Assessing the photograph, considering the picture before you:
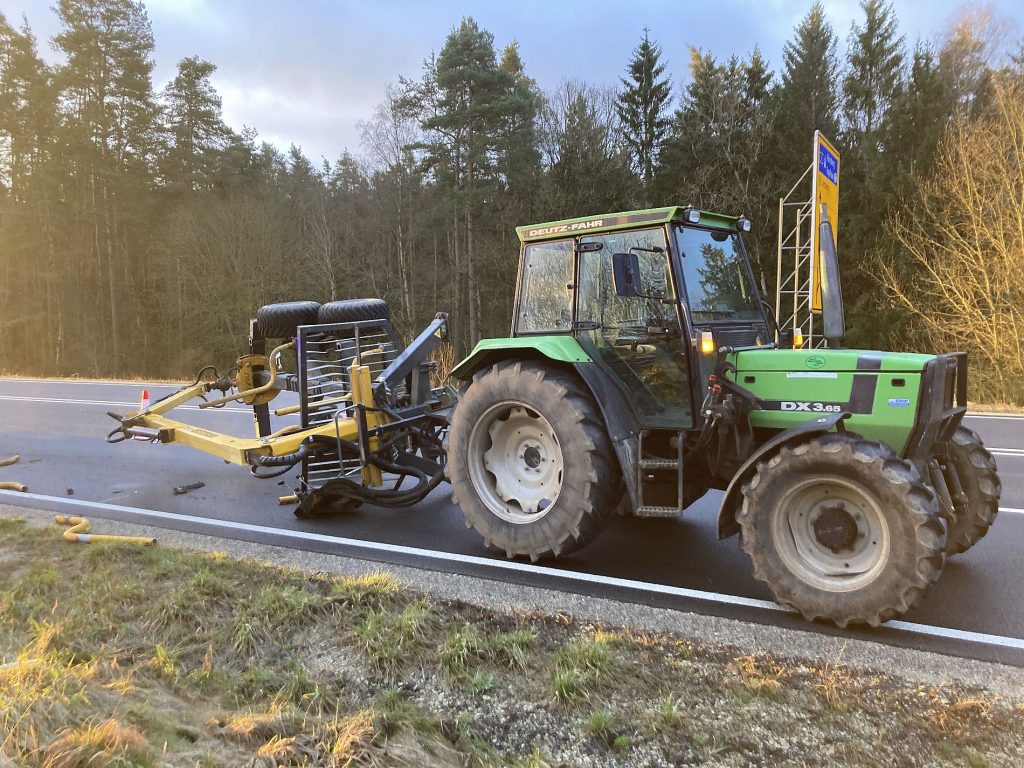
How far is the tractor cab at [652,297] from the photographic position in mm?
4090

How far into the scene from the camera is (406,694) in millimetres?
2730

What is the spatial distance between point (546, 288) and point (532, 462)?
128 cm

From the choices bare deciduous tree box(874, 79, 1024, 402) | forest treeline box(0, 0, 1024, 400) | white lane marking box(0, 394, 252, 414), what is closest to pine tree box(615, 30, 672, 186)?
forest treeline box(0, 0, 1024, 400)

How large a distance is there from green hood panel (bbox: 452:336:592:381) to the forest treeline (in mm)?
14028

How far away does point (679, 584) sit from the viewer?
4.02 metres

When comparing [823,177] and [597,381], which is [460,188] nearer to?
[823,177]

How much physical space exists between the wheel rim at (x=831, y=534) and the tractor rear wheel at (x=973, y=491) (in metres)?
0.99

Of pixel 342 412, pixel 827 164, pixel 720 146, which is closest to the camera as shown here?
pixel 342 412

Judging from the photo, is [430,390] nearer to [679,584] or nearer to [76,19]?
[679,584]

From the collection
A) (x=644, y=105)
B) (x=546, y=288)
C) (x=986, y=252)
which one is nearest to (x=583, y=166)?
(x=644, y=105)

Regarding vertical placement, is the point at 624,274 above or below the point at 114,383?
above

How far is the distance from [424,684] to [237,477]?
204 inches

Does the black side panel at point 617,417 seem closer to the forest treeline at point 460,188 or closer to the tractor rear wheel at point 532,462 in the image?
the tractor rear wheel at point 532,462

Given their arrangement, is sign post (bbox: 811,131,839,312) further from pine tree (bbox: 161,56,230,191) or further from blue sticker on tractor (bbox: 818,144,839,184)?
pine tree (bbox: 161,56,230,191)
